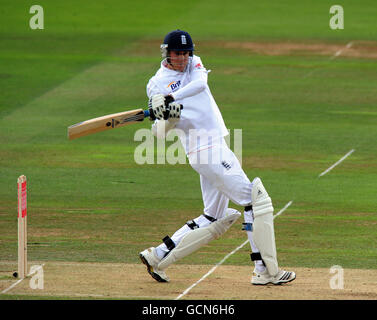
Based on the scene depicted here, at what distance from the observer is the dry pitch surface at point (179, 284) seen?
324 inches

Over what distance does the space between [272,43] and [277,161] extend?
42.0ft

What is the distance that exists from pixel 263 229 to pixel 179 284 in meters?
0.94

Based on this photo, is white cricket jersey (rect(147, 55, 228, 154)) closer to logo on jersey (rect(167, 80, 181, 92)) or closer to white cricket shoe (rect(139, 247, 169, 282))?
logo on jersey (rect(167, 80, 181, 92))

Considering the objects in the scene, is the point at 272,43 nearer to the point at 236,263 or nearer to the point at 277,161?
the point at 277,161

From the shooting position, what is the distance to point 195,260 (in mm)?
10023

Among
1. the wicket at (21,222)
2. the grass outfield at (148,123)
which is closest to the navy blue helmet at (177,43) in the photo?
the wicket at (21,222)

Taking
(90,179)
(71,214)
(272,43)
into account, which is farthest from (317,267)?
(272,43)

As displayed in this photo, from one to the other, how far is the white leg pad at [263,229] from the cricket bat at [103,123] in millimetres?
1237

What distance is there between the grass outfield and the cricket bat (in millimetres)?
1813

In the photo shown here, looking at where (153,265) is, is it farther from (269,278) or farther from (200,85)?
(200,85)

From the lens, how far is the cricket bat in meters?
8.45

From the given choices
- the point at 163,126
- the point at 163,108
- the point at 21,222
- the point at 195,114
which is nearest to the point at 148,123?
the point at 195,114

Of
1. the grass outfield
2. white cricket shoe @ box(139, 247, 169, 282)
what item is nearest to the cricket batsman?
white cricket shoe @ box(139, 247, 169, 282)
